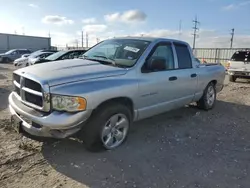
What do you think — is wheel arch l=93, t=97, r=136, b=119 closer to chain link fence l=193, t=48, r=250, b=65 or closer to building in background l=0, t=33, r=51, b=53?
chain link fence l=193, t=48, r=250, b=65

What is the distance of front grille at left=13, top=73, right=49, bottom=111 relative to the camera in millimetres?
3341

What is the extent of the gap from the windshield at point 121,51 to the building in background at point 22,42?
44302mm

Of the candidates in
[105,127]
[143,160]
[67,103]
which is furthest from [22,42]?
[143,160]

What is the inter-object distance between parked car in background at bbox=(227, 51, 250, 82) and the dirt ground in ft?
25.0

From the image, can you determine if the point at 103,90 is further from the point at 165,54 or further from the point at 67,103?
the point at 165,54

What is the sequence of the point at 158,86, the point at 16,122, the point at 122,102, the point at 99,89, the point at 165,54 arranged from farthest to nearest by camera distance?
1. the point at 165,54
2. the point at 158,86
3. the point at 122,102
4. the point at 16,122
5. the point at 99,89

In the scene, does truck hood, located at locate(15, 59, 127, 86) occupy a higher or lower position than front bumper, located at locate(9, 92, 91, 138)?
higher

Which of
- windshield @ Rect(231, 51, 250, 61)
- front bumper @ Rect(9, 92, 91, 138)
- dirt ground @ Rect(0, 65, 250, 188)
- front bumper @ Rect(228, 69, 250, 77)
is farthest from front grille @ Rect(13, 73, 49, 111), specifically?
windshield @ Rect(231, 51, 250, 61)

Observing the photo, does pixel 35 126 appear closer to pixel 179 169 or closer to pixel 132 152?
pixel 132 152

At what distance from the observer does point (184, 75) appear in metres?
5.22

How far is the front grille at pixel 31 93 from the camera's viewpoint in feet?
11.0

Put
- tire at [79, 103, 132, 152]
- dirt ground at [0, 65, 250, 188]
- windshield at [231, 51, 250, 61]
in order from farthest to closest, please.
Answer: windshield at [231, 51, 250, 61] → tire at [79, 103, 132, 152] → dirt ground at [0, 65, 250, 188]

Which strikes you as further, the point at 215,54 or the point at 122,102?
the point at 215,54

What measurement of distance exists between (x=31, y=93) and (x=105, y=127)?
3.83 feet
